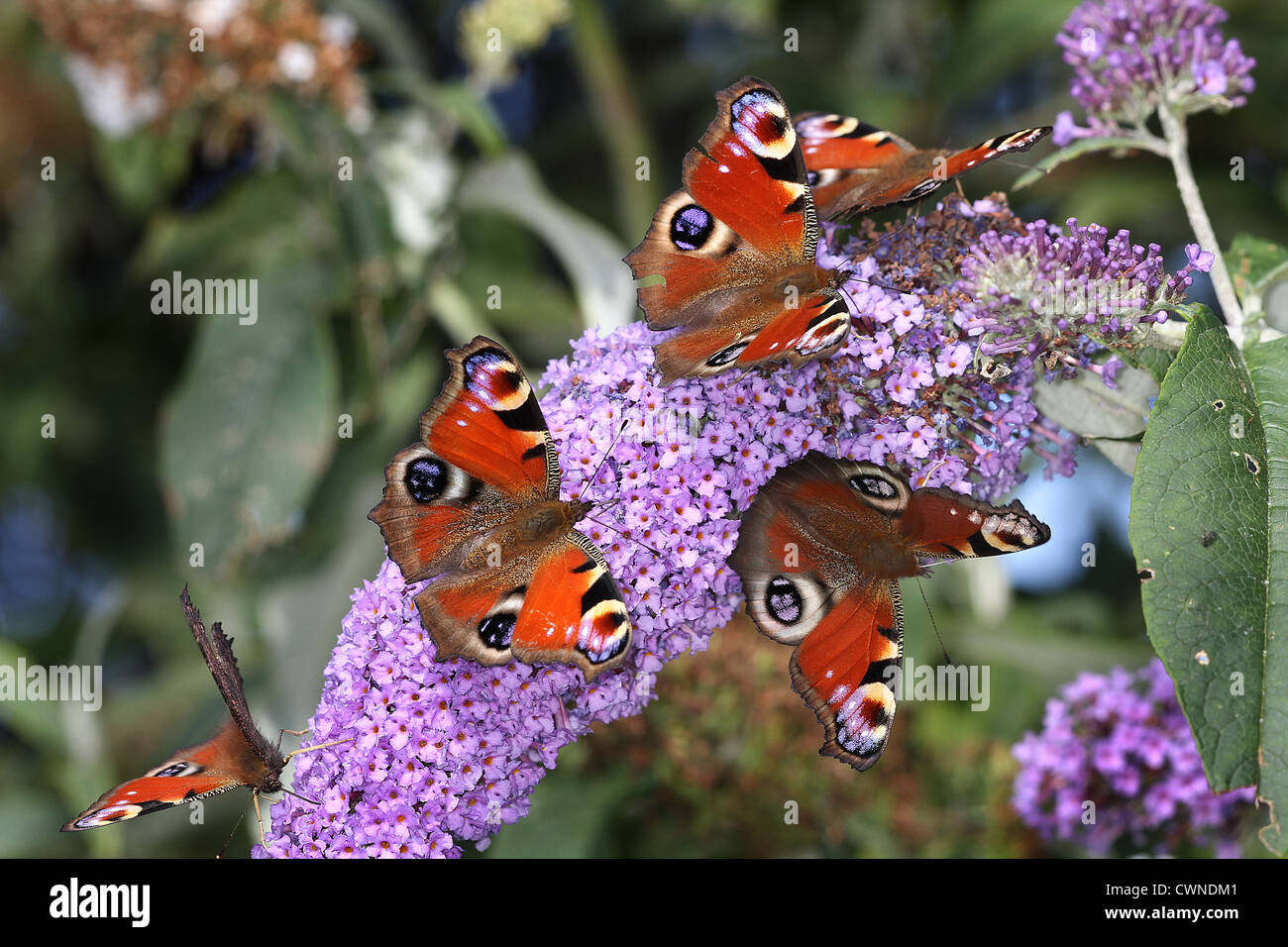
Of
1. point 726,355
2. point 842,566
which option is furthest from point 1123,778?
point 726,355

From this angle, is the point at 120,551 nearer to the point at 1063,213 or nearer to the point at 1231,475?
the point at 1063,213

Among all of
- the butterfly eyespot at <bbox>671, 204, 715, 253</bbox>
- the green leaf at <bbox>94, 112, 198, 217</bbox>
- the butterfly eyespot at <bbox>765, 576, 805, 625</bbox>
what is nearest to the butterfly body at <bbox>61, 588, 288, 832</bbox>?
the butterfly eyespot at <bbox>765, 576, 805, 625</bbox>

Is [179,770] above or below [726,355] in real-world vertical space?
below

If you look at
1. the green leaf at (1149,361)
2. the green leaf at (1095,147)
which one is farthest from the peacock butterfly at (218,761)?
the green leaf at (1095,147)

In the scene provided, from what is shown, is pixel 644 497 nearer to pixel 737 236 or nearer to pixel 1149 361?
pixel 737 236

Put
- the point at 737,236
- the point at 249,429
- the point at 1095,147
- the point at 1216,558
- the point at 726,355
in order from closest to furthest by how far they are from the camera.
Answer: the point at 1216,558, the point at 726,355, the point at 737,236, the point at 1095,147, the point at 249,429

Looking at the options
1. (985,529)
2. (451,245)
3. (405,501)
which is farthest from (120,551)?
(985,529)

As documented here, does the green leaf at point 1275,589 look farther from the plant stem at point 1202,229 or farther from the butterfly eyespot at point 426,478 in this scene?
the butterfly eyespot at point 426,478
